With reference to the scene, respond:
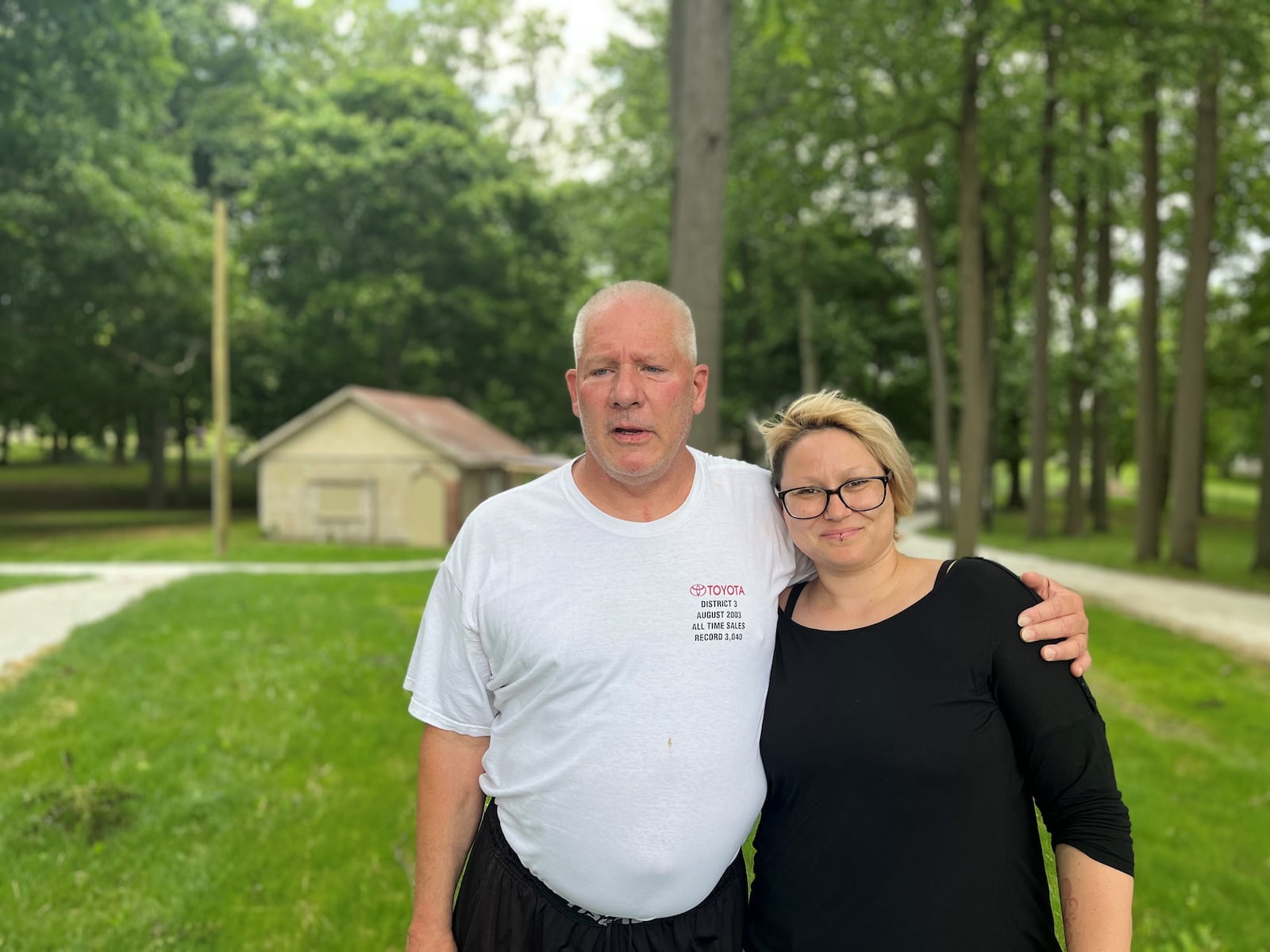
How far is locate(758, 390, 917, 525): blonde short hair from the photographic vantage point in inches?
95.0

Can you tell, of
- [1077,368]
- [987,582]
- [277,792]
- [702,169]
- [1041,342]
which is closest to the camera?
[987,582]

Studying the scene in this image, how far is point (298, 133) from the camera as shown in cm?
3625

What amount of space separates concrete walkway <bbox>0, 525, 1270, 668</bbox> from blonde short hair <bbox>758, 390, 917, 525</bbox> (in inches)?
405

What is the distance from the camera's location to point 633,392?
2.40 meters

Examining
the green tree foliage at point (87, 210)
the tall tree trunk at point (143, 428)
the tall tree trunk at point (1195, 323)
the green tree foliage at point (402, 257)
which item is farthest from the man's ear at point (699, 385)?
the tall tree trunk at point (143, 428)

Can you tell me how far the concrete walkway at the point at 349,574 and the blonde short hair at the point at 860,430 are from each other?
10290 millimetres

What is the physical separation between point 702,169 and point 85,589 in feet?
45.8

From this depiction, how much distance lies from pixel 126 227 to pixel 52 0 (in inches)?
224

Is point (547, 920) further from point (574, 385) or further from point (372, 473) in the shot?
point (372, 473)

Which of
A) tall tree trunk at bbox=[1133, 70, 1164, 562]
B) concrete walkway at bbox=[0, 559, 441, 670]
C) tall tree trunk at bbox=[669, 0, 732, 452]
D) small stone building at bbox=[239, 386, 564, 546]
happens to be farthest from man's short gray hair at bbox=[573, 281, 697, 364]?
small stone building at bbox=[239, 386, 564, 546]

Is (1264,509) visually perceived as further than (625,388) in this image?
Yes

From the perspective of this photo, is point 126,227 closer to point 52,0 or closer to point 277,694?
point 52,0

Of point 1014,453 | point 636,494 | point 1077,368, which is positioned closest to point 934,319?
point 1077,368

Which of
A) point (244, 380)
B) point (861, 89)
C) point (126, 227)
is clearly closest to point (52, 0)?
point (126, 227)
